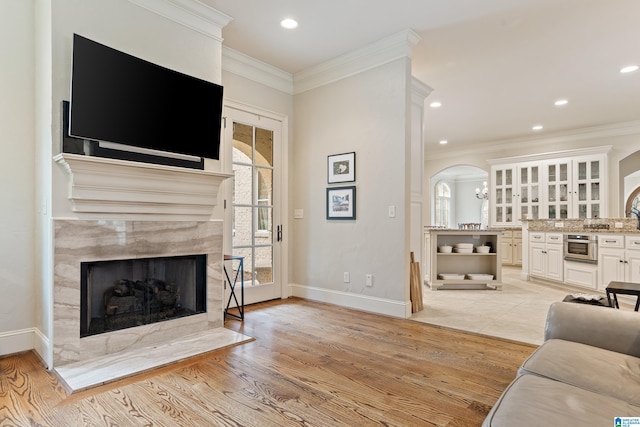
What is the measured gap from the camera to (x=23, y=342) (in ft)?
8.71

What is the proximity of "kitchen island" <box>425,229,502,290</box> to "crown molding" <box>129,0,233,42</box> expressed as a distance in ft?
12.8

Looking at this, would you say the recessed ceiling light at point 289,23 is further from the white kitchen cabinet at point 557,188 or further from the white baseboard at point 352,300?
the white kitchen cabinet at point 557,188

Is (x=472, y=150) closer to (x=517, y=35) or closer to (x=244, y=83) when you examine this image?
(x=517, y=35)

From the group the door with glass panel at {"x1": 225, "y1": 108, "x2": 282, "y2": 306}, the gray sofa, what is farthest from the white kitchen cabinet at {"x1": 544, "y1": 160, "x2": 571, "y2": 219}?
the gray sofa

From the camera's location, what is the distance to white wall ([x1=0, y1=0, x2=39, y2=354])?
2.59 meters

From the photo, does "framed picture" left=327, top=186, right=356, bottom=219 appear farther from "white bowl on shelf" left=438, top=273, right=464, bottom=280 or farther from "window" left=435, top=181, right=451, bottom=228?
"window" left=435, top=181, right=451, bottom=228

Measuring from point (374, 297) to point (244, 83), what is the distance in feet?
9.27

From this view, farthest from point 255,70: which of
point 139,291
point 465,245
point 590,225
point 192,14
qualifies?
point 590,225

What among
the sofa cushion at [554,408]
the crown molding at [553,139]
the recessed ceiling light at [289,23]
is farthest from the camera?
the crown molding at [553,139]

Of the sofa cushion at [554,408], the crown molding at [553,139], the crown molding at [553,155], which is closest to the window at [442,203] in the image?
the crown molding at [553,139]

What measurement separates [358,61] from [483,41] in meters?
1.29

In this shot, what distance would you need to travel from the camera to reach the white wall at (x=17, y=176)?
2.59 meters

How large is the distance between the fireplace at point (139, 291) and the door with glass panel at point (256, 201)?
30.6 inches

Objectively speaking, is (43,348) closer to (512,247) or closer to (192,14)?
(192,14)
